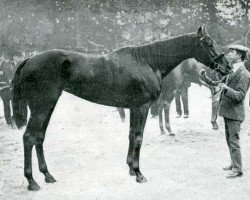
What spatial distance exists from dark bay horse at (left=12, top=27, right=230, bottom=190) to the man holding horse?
232 mm

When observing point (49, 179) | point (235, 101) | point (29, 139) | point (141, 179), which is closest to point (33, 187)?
point (49, 179)

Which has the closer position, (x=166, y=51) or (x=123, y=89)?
(x=123, y=89)

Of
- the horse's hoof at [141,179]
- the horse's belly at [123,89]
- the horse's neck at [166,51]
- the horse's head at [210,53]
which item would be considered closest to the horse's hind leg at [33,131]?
the horse's belly at [123,89]

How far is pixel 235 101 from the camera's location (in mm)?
5668

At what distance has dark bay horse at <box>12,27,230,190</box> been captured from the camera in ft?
17.5

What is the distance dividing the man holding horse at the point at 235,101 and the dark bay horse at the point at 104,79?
0.23 meters

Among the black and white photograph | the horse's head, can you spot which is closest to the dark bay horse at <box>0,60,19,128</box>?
the black and white photograph

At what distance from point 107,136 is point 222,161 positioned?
331 cm

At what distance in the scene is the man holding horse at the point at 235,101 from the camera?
5566mm

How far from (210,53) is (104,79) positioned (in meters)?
1.61


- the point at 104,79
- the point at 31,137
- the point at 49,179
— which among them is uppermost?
the point at 104,79

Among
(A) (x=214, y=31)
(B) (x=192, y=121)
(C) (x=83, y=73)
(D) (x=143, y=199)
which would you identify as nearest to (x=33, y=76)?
(C) (x=83, y=73)

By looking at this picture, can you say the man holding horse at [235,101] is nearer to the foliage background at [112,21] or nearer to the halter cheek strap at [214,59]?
the halter cheek strap at [214,59]

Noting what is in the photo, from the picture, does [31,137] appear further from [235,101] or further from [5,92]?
[5,92]
